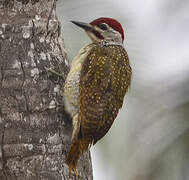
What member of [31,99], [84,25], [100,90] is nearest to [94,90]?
[100,90]

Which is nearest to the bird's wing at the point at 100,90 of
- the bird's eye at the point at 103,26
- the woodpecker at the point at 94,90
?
the woodpecker at the point at 94,90

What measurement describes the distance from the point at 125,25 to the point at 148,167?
1.87 m

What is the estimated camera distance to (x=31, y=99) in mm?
4496

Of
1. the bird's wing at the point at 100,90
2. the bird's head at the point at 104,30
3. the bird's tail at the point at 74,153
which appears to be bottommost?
the bird's tail at the point at 74,153

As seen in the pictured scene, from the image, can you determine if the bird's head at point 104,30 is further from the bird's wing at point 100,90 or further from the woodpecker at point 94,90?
the bird's wing at point 100,90

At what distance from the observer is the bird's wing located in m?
4.55

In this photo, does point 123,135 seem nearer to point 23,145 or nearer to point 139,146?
point 139,146

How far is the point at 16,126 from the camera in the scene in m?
4.41

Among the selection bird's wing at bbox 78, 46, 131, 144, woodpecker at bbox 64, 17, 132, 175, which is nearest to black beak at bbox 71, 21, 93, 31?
woodpecker at bbox 64, 17, 132, 175

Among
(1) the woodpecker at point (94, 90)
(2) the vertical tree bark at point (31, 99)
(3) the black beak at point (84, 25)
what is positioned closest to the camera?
(2) the vertical tree bark at point (31, 99)

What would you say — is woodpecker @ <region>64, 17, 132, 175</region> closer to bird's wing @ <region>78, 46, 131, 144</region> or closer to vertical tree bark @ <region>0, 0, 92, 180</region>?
bird's wing @ <region>78, 46, 131, 144</region>

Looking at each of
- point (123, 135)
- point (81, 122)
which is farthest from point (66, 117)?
point (123, 135)

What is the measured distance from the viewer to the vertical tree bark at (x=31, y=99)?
4379 mm

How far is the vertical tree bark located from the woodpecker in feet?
0.35
